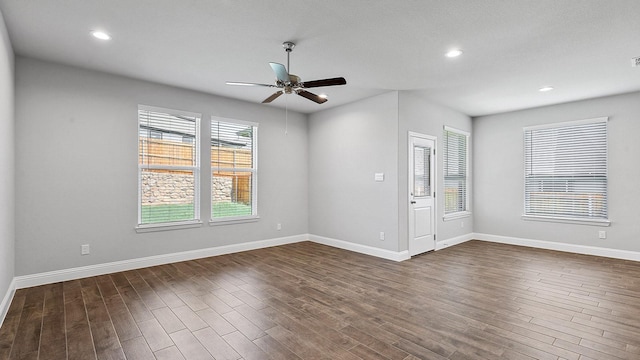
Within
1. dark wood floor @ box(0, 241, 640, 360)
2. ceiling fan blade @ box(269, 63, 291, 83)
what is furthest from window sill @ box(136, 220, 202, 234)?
ceiling fan blade @ box(269, 63, 291, 83)

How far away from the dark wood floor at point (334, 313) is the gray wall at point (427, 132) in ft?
3.52

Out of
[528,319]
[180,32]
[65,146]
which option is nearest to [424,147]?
[528,319]

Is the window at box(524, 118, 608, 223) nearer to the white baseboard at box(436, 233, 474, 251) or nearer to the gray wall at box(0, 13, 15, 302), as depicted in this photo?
the white baseboard at box(436, 233, 474, 251)

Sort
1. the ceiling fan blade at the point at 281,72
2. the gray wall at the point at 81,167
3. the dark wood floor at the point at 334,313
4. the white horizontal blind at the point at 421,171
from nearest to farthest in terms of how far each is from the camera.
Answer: the dark wood floor at the point at 334,313 < the ceiling fan blade at the point at 281,72 < the gray wall at the point at 81,167 < the white horizontal blind at the point at 421,171

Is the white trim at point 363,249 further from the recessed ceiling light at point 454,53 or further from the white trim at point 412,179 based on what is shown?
the recessed ceiling light at point 454,53

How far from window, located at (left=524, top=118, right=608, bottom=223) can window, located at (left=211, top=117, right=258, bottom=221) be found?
537 centimetres

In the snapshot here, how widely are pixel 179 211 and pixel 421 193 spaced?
13.3 feet

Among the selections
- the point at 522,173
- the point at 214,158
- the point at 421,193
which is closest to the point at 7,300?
the point at 214,158

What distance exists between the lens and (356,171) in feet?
18.7

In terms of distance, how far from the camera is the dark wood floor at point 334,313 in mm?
2346

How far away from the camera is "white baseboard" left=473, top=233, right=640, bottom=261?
5.11 meters

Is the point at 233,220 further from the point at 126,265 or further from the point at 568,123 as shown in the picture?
the point at 568,123

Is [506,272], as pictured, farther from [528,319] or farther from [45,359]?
[45,359]

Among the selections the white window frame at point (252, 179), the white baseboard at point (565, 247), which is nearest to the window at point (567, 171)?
the white baseboard at point (565, 247)
